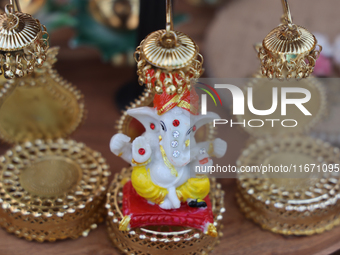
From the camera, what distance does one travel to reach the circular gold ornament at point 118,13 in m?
1.34

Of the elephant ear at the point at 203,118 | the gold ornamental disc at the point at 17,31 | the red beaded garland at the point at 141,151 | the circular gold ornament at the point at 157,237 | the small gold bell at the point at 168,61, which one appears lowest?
→ the circular gold ornament at the point at 157,237

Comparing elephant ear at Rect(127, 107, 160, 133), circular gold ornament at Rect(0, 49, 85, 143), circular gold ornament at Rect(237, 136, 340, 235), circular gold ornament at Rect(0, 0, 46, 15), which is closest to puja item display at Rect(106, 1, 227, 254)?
elephant ear at Rect(127, 107, 160, 133)

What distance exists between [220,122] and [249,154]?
0.55ft

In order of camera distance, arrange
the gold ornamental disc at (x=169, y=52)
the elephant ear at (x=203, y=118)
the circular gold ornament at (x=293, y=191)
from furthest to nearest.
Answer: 1. the circular gold ornament at (x=293, y=191)
2. the elephant ear at (x=203, y=118)
3. the gold ornamental disc at (x=169, y=52)

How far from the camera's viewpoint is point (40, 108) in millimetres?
1097

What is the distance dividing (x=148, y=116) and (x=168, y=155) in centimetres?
8

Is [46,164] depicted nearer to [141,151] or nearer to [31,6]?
[141,151]

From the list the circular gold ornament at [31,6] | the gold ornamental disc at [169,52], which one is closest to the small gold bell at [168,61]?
the gold ornamental disc at [169,52]

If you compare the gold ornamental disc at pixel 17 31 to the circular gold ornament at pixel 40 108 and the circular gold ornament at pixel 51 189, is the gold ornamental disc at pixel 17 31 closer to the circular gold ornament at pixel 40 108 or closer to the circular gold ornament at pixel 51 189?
the circular gold ornament at pixel 40 108

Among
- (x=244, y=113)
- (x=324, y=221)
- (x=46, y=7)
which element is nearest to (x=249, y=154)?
(x=244, y=113)

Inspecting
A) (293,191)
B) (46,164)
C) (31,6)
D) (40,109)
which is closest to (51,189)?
(46,164)

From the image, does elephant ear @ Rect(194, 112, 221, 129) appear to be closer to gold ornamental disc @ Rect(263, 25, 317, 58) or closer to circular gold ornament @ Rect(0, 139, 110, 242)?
gold ornamental disc @ Rect(263, 25, 317, 58)

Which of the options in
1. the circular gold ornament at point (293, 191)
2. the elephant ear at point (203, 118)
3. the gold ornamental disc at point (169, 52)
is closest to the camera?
the gold ornamental disc at point (169, 52)

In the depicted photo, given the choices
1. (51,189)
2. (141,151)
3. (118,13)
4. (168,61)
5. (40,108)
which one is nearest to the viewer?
(168,61)
